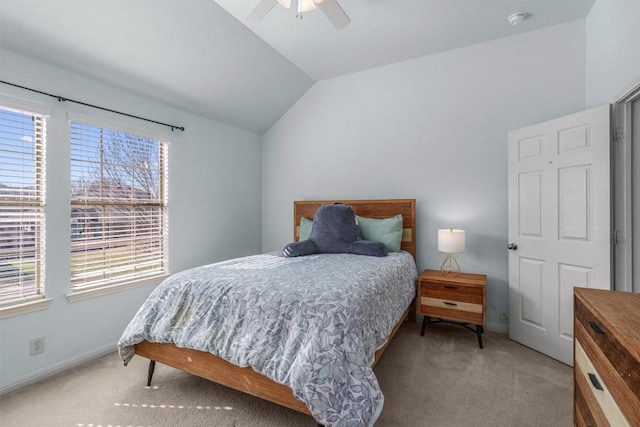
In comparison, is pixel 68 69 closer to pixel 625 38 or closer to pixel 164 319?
pixel 164 319

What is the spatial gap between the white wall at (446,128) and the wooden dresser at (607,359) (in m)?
1.84

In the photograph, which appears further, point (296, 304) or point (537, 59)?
point (537, 59)

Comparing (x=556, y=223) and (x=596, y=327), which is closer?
(x=596, y=327)

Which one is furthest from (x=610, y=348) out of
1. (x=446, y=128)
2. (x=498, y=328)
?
(x=446, y=128)

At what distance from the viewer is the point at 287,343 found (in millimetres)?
1553

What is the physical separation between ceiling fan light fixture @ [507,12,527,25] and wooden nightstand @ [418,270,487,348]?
2335 mm

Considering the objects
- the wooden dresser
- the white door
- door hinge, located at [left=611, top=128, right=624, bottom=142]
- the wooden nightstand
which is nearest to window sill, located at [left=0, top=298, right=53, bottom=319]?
the wooden nightstand

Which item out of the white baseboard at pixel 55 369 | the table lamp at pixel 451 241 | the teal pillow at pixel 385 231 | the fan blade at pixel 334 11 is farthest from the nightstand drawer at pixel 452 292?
the white baseboard at pixel 55 369

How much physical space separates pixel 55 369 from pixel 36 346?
238mm

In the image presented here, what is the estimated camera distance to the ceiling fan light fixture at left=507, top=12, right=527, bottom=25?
102 inches

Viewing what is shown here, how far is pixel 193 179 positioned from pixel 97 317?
1.60 meters

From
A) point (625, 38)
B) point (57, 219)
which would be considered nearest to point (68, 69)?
point (57, 219)

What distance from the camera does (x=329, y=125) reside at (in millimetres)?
3951

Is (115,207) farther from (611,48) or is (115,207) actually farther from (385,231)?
(611,48)
